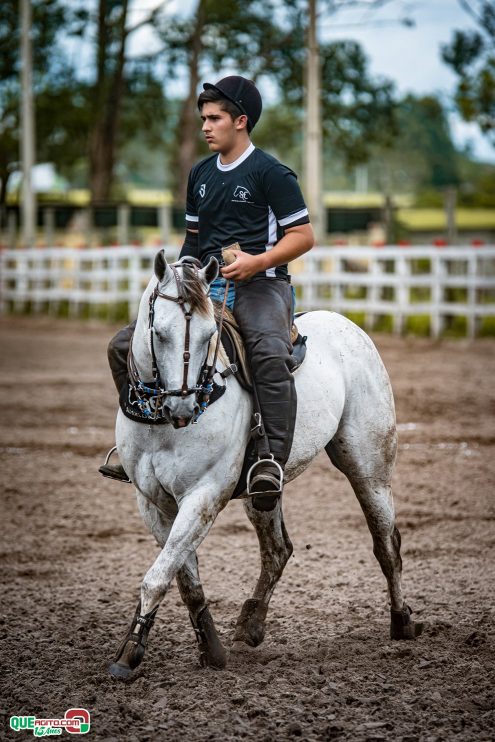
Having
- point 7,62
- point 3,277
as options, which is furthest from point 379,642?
point 7,62

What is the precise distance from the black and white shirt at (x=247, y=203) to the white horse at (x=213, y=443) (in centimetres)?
53

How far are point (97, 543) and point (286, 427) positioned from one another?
2734 mm

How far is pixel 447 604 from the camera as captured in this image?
18.5 ft

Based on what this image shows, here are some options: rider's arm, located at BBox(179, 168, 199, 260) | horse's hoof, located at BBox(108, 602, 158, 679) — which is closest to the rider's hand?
rider's arm, located at BBox(179, 168, 199, 260)

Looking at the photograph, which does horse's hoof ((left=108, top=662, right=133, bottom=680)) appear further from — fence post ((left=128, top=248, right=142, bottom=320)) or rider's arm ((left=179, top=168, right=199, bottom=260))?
fence post ((left=128, top=248, right=142, bottom=320))

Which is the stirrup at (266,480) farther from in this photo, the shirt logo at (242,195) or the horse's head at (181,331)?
the shirt logo at (242,195)

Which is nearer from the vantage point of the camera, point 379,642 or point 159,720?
point 159,720

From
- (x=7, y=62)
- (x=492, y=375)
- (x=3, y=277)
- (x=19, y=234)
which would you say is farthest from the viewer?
(x=7, y=62)

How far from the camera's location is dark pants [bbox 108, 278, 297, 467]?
4.64 m

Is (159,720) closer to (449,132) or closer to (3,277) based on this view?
(3,277)

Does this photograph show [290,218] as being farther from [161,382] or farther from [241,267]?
[161,382]

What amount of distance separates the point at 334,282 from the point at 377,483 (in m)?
15.4

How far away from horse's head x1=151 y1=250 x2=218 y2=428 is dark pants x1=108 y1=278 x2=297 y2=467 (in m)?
0.45

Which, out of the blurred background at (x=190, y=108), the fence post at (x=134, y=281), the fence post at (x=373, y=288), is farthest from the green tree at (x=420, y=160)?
the fence post at (x=373, y=288)
